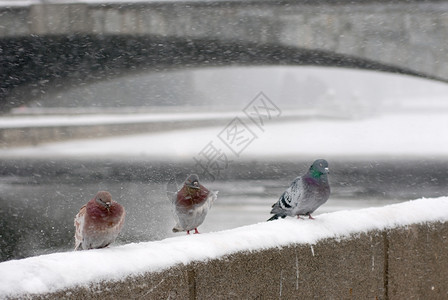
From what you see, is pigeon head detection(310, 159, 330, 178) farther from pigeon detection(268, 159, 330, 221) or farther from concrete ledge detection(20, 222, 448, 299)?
concrete ledge detection(20, 222, 448, 299)

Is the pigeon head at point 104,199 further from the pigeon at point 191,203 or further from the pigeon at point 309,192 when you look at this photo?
Result: the pigeon at point 309,192

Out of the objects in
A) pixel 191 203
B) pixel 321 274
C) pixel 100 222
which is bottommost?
pixel 321 274

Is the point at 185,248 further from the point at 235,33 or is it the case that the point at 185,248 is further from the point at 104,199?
the point at 235,33

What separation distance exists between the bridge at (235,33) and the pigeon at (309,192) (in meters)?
16.9

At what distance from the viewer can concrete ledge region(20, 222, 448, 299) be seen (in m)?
2.98

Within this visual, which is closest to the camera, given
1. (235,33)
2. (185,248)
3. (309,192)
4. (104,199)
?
(185,248)

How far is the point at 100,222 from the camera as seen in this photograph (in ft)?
11.2

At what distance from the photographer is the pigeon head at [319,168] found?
4328mm

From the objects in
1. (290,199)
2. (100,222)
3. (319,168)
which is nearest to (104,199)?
A: (100,222)

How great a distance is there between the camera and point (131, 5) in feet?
67.1

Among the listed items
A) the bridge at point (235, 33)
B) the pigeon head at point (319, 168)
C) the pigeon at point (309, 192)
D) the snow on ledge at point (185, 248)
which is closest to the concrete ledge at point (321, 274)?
the snow on ledge at point (185, 248)

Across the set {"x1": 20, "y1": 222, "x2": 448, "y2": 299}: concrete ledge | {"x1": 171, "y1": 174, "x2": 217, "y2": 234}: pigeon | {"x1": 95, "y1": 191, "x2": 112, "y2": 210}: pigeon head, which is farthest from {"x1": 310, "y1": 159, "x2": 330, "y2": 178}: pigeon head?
{"x1": 95, "y1": 191, "x2": 112, "y2": 210}: pigeon head

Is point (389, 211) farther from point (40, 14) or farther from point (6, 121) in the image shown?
Answer: point (6, 121)

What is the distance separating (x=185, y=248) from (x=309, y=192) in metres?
1.38
